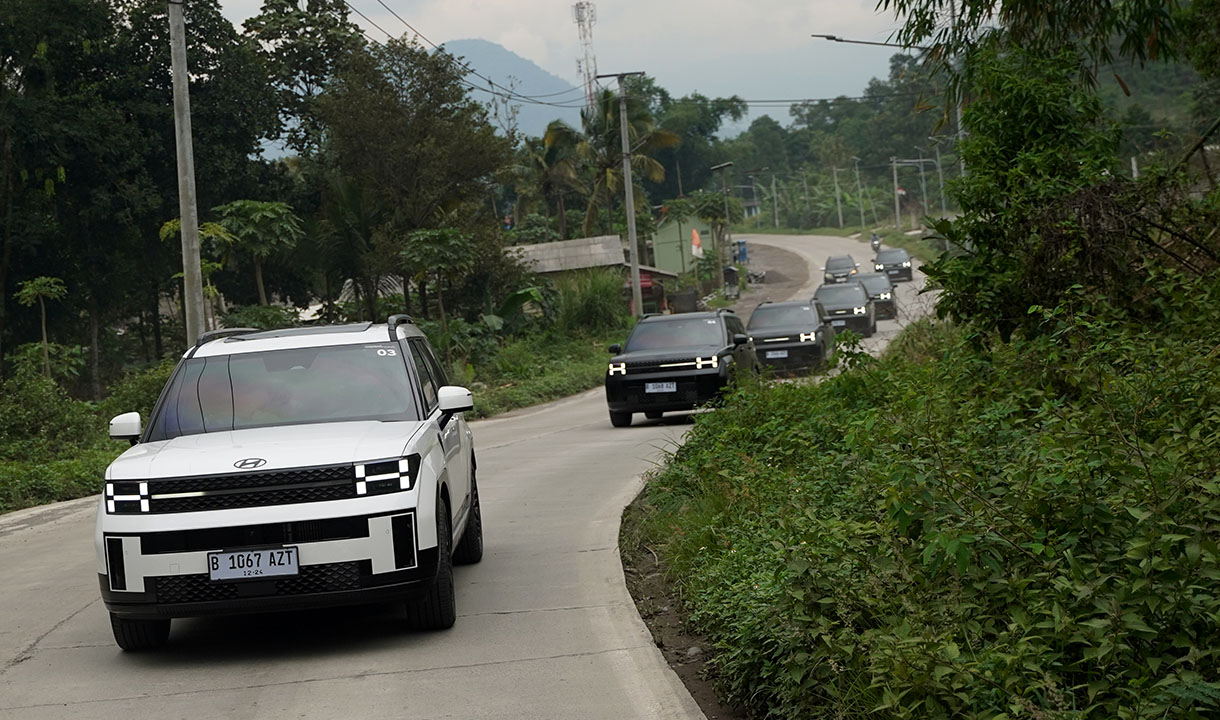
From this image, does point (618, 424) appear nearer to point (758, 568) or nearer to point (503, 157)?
point (758, 568)

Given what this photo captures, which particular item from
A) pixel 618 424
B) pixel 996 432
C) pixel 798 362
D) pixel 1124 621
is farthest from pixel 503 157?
pixel 1124 621

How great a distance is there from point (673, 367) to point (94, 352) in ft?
84.0

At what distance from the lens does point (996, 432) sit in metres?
8.16

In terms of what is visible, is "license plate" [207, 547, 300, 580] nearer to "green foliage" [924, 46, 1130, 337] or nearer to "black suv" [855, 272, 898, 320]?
"green foliage" [924, 46, 1130, 337]

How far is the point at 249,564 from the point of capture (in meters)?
7.05

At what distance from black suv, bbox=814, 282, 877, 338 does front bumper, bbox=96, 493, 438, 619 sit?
32.1m

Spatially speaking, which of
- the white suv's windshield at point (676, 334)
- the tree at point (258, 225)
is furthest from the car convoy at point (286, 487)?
the tree at point (258, 225)

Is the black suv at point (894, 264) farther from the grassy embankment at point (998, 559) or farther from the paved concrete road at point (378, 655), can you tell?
the grassy embankment at point (998, 559)

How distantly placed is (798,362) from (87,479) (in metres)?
15.2

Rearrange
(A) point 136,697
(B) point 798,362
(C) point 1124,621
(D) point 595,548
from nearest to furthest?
1. (C) point 1124,621
2. (A) point 136,697
3. (D) point 595,548
4. (B) point 798,362

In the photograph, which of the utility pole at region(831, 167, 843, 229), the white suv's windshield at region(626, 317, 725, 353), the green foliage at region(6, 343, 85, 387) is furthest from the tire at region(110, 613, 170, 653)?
the utility pole at region(831, 167, 843, 229)

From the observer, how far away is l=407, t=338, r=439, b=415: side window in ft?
29.2

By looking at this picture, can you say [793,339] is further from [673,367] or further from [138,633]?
[138,633]

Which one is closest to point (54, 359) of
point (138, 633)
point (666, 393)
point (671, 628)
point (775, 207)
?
point (666, 393)
